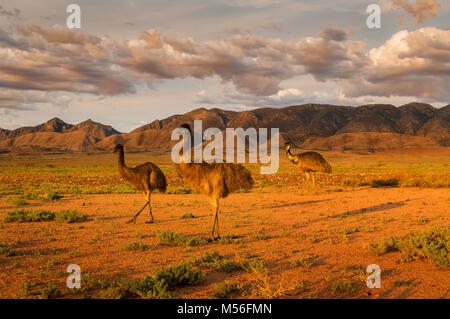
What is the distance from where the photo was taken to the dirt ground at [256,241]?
630 centimetres

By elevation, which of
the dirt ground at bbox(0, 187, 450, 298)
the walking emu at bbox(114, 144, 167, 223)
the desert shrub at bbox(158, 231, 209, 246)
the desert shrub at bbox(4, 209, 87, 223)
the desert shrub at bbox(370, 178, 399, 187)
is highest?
the walking emu at bbox(114, 144, 167, 223)

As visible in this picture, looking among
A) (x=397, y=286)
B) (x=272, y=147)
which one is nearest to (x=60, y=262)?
(x=397, y=286)

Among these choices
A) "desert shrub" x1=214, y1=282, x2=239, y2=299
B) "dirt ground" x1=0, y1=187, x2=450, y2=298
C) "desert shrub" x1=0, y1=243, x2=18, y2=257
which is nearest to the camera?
"desert shrub" x1=214, y1=282, x2=239, y2=299

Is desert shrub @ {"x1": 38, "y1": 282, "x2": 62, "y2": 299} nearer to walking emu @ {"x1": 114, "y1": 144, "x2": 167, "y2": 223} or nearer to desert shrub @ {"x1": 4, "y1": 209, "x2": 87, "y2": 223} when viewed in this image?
walking emu @ {"x1": 114, "y1": 144, "x2": 167, "y2": 223}

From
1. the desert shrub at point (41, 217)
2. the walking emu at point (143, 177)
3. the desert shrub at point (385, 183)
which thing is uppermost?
the walking emu at point (143, 177)

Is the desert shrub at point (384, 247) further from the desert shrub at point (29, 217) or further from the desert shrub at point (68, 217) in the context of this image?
the desert shrub at point (29, 217)

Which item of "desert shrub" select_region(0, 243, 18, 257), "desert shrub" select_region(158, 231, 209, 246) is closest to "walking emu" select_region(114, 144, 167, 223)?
"desert shrub" select_region(158, 231, 209, 246)

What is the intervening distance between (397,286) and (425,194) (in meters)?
16.3

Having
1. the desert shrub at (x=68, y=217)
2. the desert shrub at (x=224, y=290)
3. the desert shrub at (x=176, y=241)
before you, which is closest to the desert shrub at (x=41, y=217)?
the desert shrub at (x=68, y=217)

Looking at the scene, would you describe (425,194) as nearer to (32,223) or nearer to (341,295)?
(341,295)

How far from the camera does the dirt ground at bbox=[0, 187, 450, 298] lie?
6.30 metres

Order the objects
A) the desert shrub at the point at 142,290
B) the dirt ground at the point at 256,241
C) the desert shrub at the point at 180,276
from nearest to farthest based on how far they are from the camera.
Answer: the desert shrub at the point at 142,290
the desert shrub at the point at 180,276
the dirt ground at the point at 256,241

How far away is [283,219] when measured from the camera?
13.1 meters

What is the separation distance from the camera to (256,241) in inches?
382
